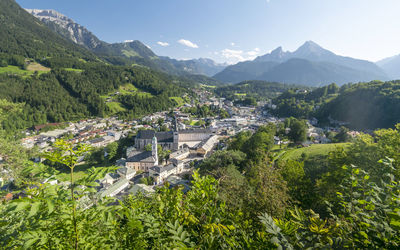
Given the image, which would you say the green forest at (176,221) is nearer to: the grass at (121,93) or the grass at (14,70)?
the grass at (121,93)

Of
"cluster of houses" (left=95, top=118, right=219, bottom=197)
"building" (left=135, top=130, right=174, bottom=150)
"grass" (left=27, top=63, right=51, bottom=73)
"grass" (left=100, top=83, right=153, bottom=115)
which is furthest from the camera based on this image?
"grass" (left=27, top=63, right=51, bottom=73)

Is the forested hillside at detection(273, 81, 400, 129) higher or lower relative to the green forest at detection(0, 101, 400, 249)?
lower

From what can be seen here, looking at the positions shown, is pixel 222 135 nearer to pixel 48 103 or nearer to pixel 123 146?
pixel 123 146

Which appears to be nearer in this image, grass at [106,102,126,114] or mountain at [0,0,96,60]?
grass at [106,102,126,114]

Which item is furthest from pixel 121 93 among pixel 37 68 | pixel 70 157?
pixel 70 157

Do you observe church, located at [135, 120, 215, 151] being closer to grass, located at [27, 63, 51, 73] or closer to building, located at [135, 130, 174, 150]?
building, located at [135, 130, 174, 150]

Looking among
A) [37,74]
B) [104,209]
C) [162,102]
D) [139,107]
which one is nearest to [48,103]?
[37,74]

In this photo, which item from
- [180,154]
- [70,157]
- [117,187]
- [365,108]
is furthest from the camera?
[365,108]

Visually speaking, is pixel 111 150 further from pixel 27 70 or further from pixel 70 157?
pixel 27 70

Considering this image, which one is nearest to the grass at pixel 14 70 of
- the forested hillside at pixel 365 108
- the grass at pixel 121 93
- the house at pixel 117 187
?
the grass at pixel 121 93

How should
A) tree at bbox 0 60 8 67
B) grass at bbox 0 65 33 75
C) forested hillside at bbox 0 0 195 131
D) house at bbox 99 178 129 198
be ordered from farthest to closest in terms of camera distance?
tree at bbox 0 60 8 67
grass at bbox 0 65 33 75
forested hillside at bbox 0 0 195 131
house at bbox 99 178 129 198

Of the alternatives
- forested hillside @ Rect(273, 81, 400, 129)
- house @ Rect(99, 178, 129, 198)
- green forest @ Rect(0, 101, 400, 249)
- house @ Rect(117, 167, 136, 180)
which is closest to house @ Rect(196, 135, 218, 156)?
house @ Rect(117, 167, 136, 180)
